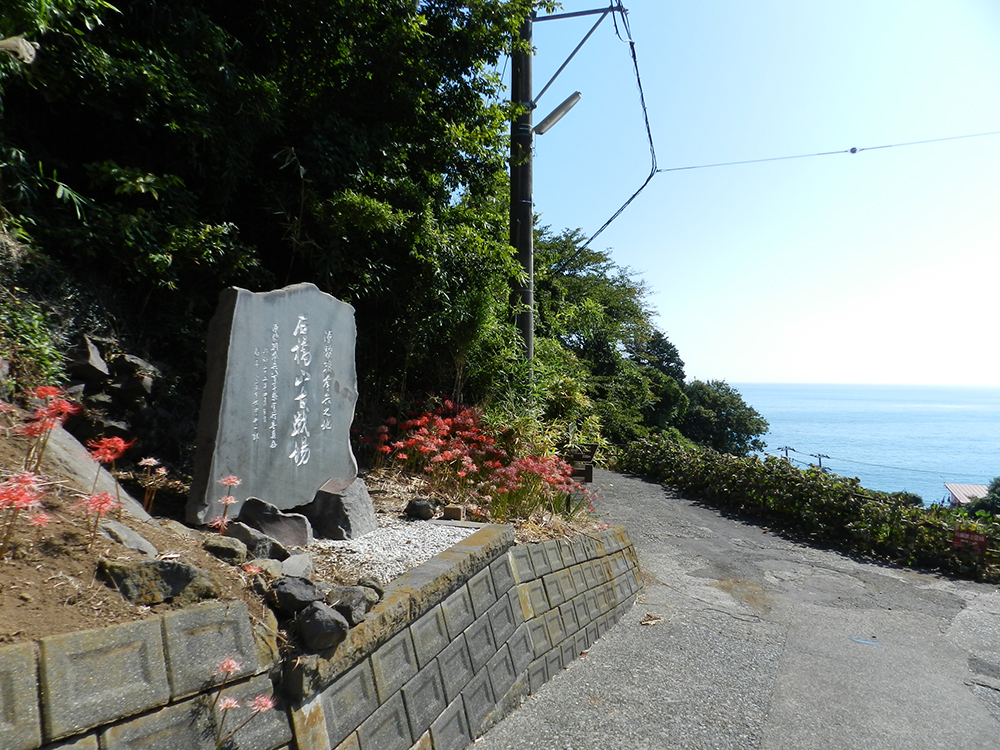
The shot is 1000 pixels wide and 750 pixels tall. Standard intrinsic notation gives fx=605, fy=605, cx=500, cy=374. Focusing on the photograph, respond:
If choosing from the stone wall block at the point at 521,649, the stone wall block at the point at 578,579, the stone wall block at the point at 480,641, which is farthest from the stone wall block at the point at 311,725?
the stone wall block at the point at 578,579

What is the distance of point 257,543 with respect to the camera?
2793 mm

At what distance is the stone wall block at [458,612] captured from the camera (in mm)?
3004

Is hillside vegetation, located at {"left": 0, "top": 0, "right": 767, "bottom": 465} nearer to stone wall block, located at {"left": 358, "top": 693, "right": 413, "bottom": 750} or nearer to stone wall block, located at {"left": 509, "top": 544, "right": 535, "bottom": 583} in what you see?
stone wall block, located at {"left": 509, "top": 544, "right": 535, "bottom": 583}

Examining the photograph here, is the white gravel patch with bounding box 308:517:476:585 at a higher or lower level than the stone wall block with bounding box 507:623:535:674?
higher

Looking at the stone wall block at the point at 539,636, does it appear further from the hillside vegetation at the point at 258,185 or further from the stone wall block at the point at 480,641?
the hillside vegetation at the point at 258,185

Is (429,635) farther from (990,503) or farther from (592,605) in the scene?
(990,503)

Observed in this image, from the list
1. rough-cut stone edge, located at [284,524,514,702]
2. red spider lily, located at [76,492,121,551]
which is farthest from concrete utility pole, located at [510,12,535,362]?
red spider lily, located at [76,492,121,551]

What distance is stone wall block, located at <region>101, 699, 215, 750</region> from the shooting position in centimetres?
155

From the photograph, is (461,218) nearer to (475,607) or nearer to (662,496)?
(475,607)

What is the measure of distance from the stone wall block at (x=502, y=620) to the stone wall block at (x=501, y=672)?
66 millimetres

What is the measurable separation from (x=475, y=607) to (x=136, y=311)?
3476 mm

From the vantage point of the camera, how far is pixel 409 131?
21.3ft

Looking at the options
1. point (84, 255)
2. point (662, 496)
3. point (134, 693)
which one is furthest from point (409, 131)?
point (662, 496)

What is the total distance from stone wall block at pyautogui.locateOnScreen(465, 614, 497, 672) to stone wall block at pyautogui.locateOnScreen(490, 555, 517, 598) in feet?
Answer: 0.84
